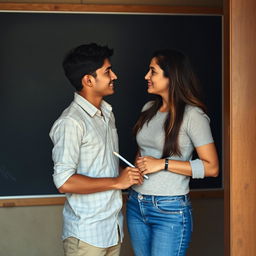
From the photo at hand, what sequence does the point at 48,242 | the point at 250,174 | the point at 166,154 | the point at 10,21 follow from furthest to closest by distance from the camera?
1. the point at 48,242
2. the point at 10,21
3. the point at 166,154
4. the point at 250,174

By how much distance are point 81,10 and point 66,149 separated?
1577mm

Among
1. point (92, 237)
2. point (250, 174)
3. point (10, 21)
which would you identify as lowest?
point (92, 237)

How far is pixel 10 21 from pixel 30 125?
73 centimetres

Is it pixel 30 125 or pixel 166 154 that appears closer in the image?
pixel 166 154

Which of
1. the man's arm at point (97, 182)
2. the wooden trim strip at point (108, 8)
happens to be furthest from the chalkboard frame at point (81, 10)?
the man's arm at point (97, 182)

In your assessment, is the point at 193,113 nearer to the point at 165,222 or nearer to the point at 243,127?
the point at 243,127

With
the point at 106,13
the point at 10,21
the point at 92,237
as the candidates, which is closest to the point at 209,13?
the point at 106,13

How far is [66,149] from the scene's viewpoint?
2.24 metres

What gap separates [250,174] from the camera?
7.33 feet

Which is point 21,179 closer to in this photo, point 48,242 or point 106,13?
point 48,242

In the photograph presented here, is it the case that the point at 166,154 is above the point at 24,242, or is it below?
above

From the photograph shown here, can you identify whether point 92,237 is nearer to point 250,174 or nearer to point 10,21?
point 250,174

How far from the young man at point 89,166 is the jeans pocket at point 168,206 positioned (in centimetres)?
14

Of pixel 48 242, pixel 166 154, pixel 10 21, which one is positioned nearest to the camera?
pixel 166 154
